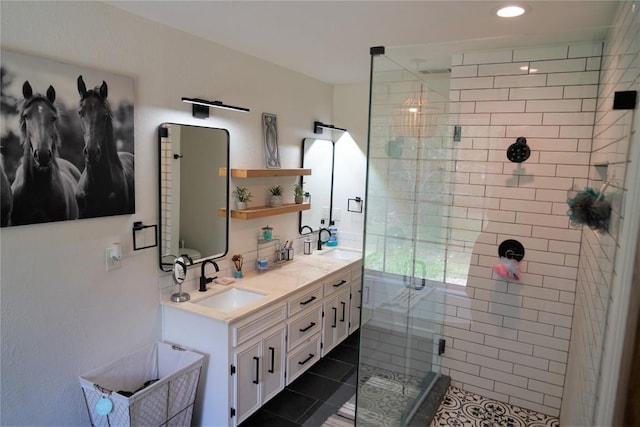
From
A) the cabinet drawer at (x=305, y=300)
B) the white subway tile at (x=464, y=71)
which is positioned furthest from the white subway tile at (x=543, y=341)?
the white subway tile at (x=464, y=71)

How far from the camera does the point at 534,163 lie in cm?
234

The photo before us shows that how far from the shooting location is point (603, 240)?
150 cm

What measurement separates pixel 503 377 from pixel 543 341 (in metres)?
0.34

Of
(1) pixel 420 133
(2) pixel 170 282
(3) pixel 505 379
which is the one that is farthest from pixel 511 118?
(2) pixel 170 282

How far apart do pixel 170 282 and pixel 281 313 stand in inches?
29.4

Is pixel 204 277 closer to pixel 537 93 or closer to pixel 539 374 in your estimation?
pixel 539 374

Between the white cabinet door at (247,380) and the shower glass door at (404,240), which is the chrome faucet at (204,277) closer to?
the white cabinet door at (247,380)

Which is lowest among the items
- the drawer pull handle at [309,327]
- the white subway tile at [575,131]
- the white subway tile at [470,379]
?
the white subway tile at [470,379]

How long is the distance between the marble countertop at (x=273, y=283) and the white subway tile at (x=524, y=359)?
1371mm

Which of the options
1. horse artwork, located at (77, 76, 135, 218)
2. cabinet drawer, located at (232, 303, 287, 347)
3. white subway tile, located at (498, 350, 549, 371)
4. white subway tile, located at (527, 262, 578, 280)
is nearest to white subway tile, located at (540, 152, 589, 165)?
white subway tile, located at (527, 262, 578, 280)

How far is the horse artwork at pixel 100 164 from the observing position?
1977mm

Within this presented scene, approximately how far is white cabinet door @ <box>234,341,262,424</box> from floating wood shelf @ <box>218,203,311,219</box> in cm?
92

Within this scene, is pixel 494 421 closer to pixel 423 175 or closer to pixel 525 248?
pixel 525 248

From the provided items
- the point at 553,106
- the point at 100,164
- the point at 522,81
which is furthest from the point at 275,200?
the point at 553,106
